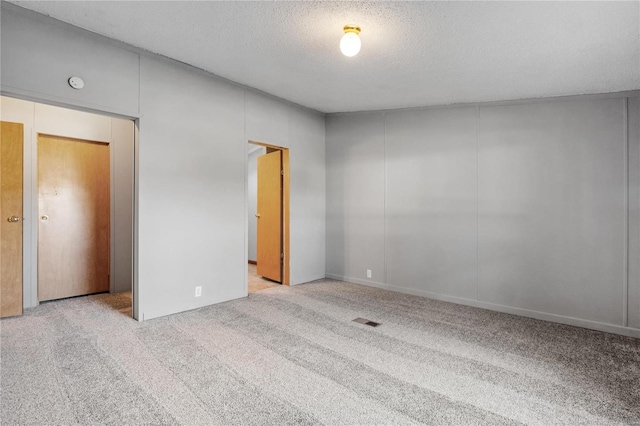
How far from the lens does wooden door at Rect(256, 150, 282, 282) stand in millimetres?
5340

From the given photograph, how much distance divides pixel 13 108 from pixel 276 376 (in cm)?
438

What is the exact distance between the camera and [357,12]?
2.46m

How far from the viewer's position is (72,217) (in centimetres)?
449

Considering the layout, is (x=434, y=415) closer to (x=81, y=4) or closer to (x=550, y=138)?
(x=550, y=138)

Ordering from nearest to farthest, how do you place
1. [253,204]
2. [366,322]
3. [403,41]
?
1. [403,41]
2. [366,322]
3. [253,204]

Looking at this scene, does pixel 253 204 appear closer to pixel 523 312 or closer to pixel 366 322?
pixel 366 322

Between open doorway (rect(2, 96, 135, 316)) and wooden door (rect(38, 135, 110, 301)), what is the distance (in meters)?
0.01

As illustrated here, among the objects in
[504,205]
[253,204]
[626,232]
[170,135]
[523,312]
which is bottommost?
[523,312]

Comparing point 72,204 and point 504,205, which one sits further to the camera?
point 72,204

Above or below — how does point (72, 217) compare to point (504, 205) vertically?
below

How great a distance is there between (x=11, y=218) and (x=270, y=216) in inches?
128

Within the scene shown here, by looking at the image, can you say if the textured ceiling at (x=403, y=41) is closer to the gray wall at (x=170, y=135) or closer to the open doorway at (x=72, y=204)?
the gray wall at (x=170, y=135)

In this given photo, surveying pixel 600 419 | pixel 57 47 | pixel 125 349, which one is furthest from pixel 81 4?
pixel 600 419

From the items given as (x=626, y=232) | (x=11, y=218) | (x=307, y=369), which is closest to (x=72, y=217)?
(x=11, y=218)
